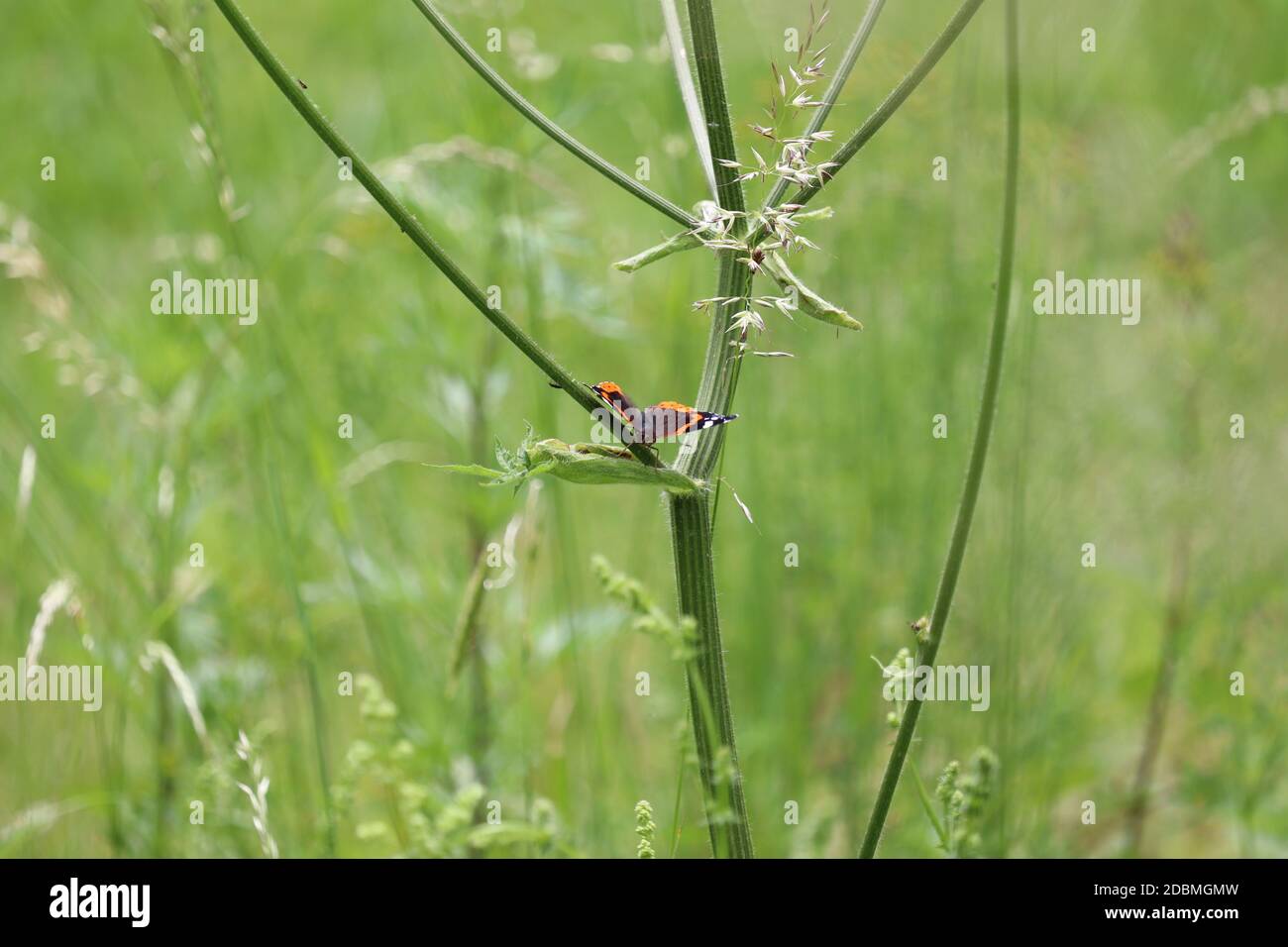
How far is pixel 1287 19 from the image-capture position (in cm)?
525

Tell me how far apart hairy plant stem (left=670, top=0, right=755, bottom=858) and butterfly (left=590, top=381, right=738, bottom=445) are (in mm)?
112

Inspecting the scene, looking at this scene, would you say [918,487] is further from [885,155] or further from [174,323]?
[174,323]

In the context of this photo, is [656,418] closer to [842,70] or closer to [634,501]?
[842,70]

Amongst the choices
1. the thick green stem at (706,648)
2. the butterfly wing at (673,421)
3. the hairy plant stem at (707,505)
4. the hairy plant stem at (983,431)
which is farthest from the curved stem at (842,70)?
the thick green stem at (706,648)

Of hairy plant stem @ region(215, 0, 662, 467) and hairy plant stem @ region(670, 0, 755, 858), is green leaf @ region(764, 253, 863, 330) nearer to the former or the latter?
hairy plant stem @ region(670, 0, 755, 858)

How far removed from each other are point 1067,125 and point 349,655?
10.4 feet

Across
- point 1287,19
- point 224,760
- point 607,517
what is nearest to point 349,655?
point 607,517

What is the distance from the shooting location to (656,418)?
5.32ft

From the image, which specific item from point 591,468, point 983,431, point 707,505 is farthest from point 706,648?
point 983,431

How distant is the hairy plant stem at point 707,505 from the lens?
1.71 meters

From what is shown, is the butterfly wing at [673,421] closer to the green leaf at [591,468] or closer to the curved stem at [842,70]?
the green leaf at [591,468]

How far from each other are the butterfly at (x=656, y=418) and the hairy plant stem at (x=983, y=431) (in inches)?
15.5

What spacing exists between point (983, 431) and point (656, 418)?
1.68 ft

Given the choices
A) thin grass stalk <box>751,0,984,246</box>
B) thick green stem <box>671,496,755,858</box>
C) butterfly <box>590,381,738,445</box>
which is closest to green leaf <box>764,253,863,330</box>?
thin grass stalk <box>751,0,984,246</box>
